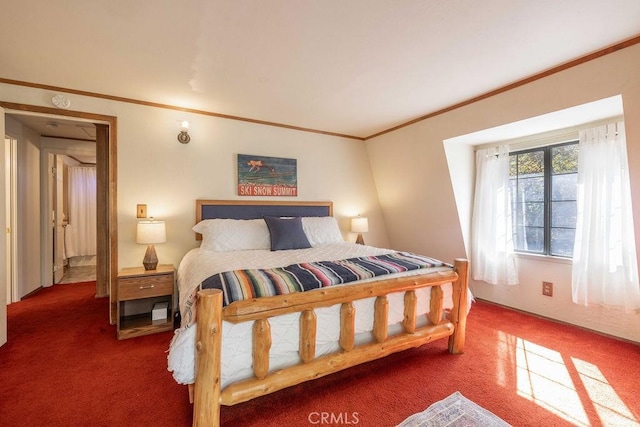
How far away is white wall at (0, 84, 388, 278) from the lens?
277 centimetres

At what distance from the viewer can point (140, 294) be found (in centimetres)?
248

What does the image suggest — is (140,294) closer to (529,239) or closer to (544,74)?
(544,74)

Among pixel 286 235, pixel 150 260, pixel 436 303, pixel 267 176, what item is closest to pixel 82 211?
pixel 150 260

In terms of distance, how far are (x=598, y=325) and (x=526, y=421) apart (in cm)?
176

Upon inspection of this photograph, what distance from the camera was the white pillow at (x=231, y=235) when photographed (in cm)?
277

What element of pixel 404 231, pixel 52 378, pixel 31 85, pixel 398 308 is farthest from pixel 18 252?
pixel 404 231

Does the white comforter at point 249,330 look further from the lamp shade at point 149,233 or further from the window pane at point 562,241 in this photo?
the window pane at point 562,241

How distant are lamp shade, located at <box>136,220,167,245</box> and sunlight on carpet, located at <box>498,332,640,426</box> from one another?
297 cm

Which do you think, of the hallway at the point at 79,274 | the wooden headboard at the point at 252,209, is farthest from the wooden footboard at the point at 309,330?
the hallway at the point at 79,274

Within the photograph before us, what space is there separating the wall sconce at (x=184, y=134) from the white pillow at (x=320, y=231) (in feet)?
5.13

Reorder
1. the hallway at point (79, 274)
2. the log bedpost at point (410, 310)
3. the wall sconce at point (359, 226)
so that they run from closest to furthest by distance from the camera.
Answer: the log bedpost at point (410, 310)
the wall sconce at point (359, 226)
the hallway at point (79, 274)

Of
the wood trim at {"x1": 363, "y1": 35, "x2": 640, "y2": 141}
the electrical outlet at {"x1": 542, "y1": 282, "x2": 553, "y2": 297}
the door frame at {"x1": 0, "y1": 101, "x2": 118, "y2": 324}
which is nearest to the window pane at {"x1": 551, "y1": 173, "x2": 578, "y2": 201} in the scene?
the electrical outlet at {"x1": 542, "y1": 282, "x2": 553, "y2": 297}

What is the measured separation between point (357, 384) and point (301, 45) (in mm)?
2232

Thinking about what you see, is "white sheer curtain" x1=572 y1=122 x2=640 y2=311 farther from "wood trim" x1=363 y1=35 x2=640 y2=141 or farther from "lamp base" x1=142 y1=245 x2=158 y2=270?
"lamp base" x1=142 y1=245 x2=158 y2=270
